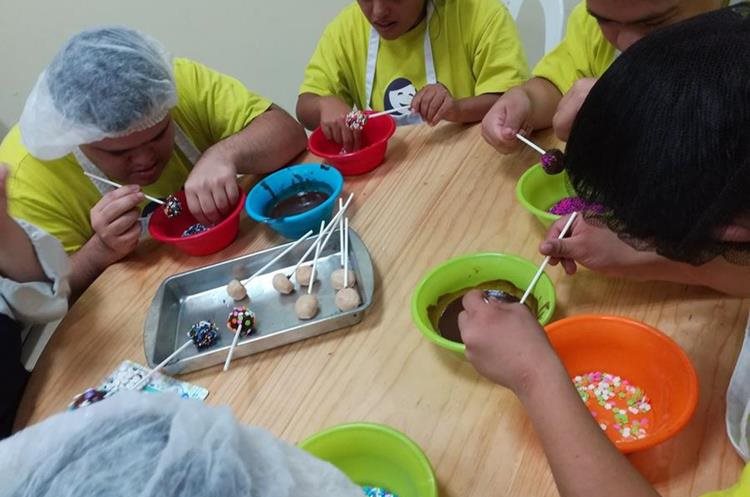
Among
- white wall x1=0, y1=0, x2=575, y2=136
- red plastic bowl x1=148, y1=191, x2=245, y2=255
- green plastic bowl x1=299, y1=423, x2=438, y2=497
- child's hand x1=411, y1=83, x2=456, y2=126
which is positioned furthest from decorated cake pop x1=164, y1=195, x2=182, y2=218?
white wall x1=0, y1=0, x2=575, y2=136

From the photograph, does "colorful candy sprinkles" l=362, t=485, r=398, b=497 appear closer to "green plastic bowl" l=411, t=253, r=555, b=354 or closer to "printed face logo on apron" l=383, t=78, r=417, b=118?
"green plastic bowl" l=411, t=253, r=555, b=354

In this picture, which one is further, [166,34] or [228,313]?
[166,34]

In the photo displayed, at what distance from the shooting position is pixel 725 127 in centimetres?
48

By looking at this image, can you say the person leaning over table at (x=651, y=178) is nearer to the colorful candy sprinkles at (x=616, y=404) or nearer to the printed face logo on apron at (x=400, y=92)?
the colorful candy sprinkles at (x=616, y=404)

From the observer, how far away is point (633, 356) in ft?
2.37

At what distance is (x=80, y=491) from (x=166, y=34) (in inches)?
93.5

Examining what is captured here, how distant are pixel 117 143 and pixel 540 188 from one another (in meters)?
0.84

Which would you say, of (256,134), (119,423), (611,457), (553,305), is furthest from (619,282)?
(256,134)

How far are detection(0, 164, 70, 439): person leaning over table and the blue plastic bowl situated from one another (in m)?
0.36

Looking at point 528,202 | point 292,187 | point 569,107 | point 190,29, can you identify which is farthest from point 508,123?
point 190,29

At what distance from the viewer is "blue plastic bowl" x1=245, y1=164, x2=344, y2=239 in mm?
1075

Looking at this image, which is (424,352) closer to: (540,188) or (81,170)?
(540,188)

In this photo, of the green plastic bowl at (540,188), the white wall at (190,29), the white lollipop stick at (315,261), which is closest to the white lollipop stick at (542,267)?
the green plastic bowl at (540,188)

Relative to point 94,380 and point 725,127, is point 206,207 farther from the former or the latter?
point 725,127
